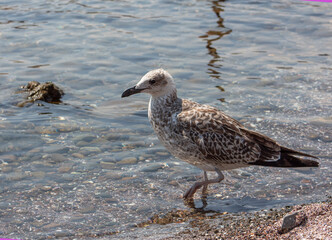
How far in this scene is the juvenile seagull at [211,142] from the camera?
6969 mm

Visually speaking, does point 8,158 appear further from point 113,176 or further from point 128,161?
point 128,161

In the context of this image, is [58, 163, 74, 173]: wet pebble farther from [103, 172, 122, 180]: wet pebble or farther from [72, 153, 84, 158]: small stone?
[103, 172, 122, 180]: wet pebble

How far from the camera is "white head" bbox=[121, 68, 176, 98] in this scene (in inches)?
285

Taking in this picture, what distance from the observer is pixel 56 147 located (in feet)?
28.3

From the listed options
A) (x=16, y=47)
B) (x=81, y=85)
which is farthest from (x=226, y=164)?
(x=16, y=47)

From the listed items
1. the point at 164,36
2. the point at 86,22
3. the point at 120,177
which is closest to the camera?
the point at 120,177

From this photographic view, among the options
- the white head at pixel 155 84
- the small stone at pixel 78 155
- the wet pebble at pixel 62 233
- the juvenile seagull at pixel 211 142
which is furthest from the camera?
the small stone at pixel 78 155

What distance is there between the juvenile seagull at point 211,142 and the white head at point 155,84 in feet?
0.04

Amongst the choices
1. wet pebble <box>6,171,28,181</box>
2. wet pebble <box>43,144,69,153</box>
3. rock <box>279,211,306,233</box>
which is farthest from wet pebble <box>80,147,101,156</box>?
rock <box>279,211,306,233</box>

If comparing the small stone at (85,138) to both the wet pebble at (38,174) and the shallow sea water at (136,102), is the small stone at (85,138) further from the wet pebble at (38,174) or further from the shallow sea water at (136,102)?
the wet pebble at (38,174)

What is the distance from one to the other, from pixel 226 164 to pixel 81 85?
5.02 metres

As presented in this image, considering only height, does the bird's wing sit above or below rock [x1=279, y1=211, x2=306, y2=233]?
above

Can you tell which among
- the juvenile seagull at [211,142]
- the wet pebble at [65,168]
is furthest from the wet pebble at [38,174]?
the juvenile seagull at [211,142]

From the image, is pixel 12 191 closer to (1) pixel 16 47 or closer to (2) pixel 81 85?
(2) pixel 81 85
